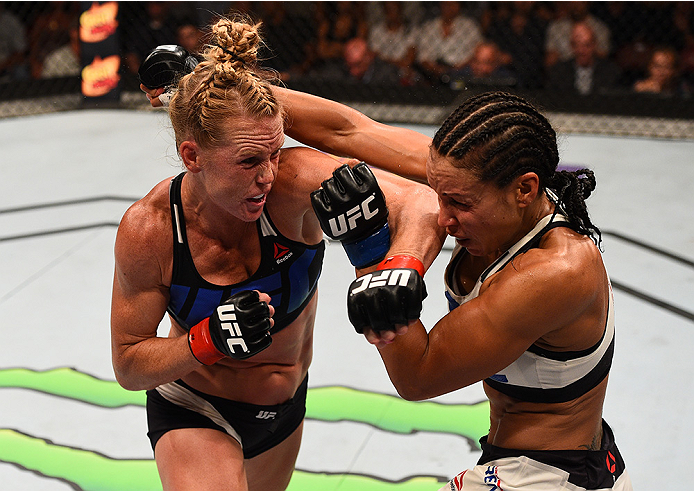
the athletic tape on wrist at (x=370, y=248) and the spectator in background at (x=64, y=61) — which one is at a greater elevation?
the athletic tape on wrist at (x=370, y=248)

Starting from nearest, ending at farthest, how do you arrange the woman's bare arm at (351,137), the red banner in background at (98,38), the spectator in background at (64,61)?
the woman's bare arm at (351,137) < the red banner in background at (98,38) < the spectator in background at (64,61)

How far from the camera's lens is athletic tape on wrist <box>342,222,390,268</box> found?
5.51 ft

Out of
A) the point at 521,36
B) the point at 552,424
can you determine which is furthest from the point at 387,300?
the point at 521,36

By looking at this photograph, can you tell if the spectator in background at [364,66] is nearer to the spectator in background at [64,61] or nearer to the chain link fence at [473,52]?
the chain link fence at [473,52]

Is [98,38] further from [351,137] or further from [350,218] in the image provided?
[350,218]

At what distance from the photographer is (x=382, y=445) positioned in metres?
2.97


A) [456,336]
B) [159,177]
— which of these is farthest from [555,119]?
[456,336]

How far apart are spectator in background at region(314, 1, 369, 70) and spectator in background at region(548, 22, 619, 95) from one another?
6.23 ft

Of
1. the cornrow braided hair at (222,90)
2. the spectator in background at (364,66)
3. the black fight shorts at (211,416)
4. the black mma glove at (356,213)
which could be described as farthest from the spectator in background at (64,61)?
the black mma glove at (356,213)

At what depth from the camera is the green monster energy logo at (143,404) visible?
9.13 feet

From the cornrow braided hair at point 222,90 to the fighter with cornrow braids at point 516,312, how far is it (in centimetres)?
44

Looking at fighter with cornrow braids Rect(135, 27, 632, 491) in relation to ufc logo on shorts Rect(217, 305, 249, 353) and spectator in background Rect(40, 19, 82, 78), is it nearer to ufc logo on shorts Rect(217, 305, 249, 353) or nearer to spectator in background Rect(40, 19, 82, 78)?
ufc logo on shorts Rect(217, 305, 249, 353)

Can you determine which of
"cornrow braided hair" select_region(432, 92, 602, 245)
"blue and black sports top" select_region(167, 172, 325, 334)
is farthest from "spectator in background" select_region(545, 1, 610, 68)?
"cornrow braided hair" select_region(432, 92, 602, 245)

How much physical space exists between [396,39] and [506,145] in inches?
A: 233
